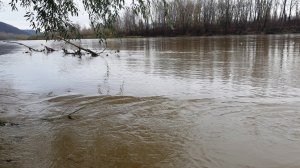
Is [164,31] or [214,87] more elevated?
[164,31]

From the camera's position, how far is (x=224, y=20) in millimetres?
86875

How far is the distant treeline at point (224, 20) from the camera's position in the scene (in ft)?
262

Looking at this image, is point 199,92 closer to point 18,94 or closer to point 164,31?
point 18,94

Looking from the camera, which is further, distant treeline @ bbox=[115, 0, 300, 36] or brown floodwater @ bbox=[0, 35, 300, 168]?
distant treeline @ bbox=[115, 0, 300, 36]

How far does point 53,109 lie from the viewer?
9148mm

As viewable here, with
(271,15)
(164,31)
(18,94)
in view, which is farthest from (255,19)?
(18,94)

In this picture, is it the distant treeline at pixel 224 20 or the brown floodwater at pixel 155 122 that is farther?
the distant treeline at pixel 224 20

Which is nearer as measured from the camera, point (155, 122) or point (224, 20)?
point (155, 122)

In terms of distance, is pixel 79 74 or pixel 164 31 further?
pixel 164 31

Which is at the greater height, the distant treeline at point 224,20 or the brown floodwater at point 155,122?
the distant treeline at point 224,20

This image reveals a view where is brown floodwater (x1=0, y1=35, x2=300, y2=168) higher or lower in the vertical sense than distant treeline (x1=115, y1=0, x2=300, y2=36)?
lower

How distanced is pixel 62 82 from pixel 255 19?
84.0 metres

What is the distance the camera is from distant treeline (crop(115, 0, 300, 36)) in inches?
3142

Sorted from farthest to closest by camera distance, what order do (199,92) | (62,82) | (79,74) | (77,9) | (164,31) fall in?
(164,31) < (79,74) < (62,82) < (199,92) < (77,9)
